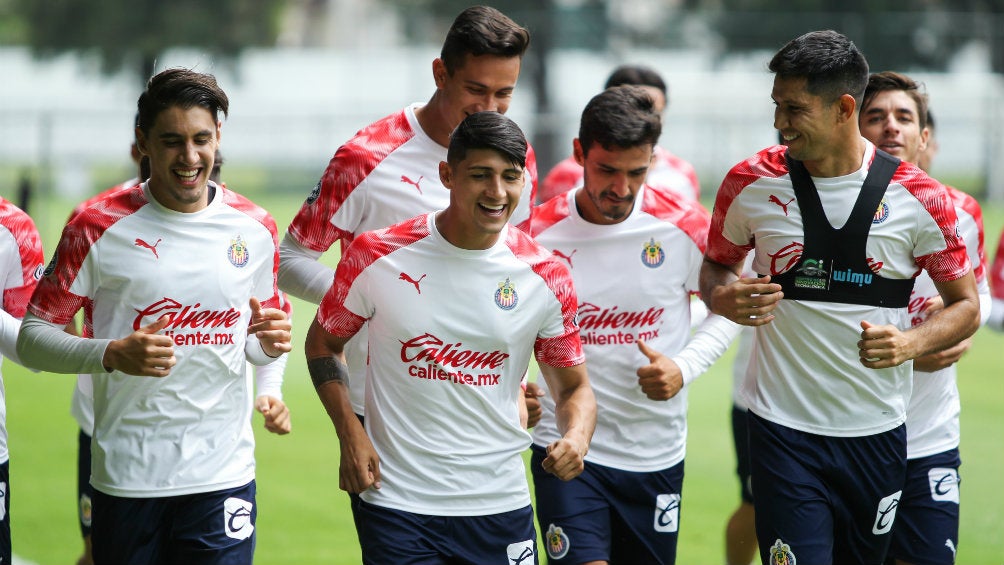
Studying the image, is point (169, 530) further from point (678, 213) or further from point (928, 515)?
point (928, 515)

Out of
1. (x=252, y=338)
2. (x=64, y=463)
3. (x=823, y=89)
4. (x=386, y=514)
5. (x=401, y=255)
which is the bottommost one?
(x=64, y=463)

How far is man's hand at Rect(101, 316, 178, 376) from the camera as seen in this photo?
12.6 ft

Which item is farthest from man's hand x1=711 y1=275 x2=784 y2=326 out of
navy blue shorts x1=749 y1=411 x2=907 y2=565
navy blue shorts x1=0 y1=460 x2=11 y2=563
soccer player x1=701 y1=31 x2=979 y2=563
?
navy blue shorts x1=0 y1=460 x2=11 y2=563

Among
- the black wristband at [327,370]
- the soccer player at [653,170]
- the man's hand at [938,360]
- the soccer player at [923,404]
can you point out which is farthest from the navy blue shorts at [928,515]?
the black wristband at [327,370]

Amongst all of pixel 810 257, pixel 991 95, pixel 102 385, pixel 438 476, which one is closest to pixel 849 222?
pixel 810 257

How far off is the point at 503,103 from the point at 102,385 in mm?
1806

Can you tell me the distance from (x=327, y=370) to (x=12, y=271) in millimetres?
1394

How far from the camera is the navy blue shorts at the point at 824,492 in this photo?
454cm

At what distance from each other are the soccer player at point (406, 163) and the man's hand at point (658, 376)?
2.58ft

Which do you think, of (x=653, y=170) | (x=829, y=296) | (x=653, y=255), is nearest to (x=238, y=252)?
(x=653, y=255)

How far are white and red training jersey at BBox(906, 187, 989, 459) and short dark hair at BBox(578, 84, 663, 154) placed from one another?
131cm

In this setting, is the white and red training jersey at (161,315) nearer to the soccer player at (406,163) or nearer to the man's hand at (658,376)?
the soccer player at (406,163)

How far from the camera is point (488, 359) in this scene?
4.13 meters

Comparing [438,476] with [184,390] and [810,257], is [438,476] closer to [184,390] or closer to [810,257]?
[184,390]
